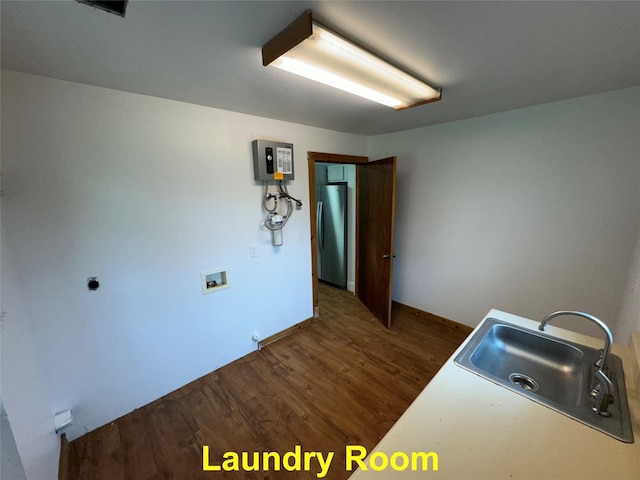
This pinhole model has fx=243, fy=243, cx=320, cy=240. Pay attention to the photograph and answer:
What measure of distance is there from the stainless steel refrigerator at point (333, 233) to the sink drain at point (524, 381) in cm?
273

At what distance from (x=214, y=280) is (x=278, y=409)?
1.15 m

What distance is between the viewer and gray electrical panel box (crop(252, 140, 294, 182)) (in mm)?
2145

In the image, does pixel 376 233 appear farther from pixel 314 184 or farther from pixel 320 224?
pixel 320 224

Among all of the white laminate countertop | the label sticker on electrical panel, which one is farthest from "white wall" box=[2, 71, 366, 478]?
the white laminate countertop

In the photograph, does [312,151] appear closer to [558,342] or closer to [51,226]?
[51,226]

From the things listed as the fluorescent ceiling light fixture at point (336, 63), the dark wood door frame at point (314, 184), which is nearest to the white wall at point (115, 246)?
the dark wood door frame at point (314, 184)

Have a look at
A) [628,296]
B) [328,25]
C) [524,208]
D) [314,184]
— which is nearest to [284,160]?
[314,184]

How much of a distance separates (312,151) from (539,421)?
2562 millimetres

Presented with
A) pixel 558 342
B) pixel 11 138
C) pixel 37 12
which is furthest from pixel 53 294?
pixel 558 342

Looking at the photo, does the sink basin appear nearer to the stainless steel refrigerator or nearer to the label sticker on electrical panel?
the label sticker on electrical panel

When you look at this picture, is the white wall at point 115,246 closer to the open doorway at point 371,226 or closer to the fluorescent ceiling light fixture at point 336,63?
the open doorway at point 371,226

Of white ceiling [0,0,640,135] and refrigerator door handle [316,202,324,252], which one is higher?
white ceiling [0,0,640,135]

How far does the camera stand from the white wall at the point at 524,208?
1797mm

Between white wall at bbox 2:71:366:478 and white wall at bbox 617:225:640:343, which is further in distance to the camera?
white wall at bbox 617:225:640:343
